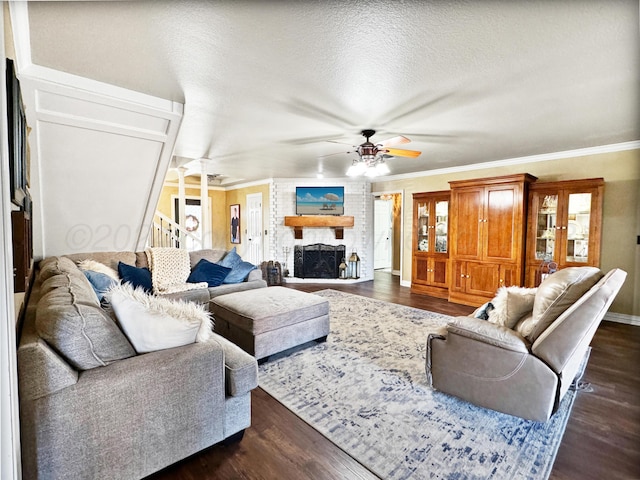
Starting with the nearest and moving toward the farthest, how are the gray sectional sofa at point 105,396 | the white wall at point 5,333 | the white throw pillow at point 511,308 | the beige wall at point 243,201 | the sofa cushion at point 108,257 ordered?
the white wall at point 5,333 < the gray sectional sofa at point 105,396 < the white throw pillow at point 511,308 < the sofa cushion at point 108,257 < the beige wall at point 243,201

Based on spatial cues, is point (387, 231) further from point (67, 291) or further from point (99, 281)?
point (67, 291)

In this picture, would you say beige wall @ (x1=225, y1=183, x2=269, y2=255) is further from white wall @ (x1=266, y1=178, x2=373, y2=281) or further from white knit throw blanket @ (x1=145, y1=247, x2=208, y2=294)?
white knit throw blanket @ (x1=145, y1=247, x2=208, y2=294)

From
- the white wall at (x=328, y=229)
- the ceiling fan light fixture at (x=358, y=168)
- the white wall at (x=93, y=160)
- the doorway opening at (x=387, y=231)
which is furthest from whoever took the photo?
the doorway opening at (x=387, y=231)

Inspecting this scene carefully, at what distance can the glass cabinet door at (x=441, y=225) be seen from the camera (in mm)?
5559

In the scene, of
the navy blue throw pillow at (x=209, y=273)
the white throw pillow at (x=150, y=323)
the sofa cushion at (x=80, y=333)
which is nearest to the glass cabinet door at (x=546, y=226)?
the navy blue throw pillow at (x=209, y=273)

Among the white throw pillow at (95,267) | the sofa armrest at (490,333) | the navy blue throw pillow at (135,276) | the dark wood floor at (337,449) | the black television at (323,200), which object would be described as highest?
the black television at (323,200)

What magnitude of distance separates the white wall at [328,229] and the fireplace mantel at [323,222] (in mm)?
132

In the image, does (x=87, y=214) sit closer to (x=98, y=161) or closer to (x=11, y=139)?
(x=98, y=161)

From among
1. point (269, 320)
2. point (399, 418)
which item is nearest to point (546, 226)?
point (399, 418)

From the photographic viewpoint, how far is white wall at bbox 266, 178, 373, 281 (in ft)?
23.0

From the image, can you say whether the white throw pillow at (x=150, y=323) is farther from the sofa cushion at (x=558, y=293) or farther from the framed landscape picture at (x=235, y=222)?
the framed landscape picture at (x=235, y=222)

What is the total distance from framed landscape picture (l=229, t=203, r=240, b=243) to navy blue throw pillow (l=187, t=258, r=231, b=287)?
452 cm

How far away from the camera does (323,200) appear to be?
6926 millimetres

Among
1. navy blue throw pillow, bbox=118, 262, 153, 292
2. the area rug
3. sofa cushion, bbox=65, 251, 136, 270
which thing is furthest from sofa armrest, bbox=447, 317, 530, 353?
sofa cushion, bbox=65, 251, 136, 270
